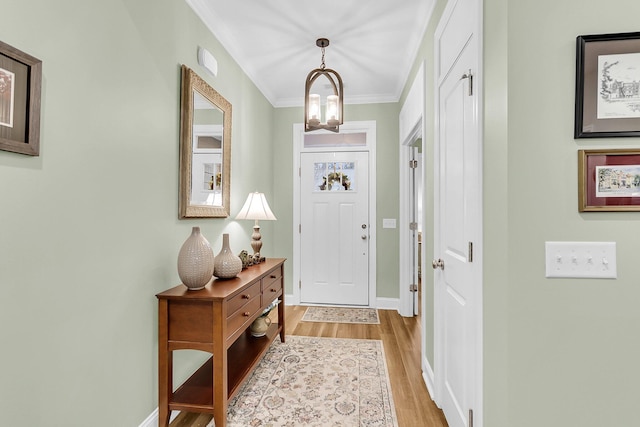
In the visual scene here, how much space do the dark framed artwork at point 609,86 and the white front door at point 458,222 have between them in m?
0.36

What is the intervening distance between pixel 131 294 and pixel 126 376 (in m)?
0.40

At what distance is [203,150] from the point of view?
91.4 inches

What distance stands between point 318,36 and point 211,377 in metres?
2.69

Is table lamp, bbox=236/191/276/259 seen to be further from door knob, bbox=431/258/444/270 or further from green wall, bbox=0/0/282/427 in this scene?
door knob, bbox=431/258/444/270

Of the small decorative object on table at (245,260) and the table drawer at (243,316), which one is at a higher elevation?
the small decorative object on table at (245,260)

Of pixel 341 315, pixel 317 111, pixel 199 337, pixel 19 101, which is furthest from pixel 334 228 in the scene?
pixel 19 101

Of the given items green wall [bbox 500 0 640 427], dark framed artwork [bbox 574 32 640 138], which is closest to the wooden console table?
green wall [bbox 500 0 640 427]

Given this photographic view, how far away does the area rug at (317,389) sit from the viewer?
1.90m

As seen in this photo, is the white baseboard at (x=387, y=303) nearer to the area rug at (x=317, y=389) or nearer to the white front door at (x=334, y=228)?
the white front door at (x=334, y=228)

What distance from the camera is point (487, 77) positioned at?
4.26ft

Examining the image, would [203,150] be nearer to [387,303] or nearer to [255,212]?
[255,212]

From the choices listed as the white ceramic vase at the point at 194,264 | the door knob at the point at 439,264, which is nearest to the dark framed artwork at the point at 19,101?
the white ceramic vase at the point at 194,264

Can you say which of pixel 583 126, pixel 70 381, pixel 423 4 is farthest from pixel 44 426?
pixel 423 4

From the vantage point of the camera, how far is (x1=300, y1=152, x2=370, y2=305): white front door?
410cm
